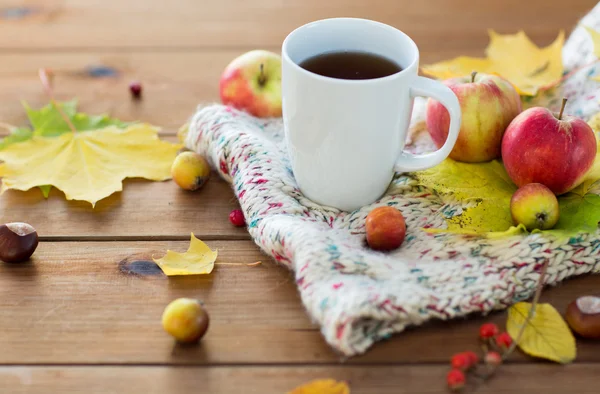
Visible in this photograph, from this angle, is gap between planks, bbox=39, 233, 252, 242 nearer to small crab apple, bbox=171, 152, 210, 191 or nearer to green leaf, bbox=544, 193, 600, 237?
small crab apple, bbox=171, 152, 210, 191

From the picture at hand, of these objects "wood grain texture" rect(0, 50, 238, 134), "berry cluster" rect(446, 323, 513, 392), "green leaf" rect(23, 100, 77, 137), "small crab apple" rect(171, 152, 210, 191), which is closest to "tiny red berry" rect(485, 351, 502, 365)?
"berry cluster" rect(446, 323, 513, 392)

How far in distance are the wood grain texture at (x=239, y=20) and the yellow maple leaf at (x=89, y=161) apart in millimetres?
302

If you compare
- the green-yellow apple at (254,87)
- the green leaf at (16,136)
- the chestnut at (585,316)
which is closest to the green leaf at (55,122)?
the green leaf at (16,136)

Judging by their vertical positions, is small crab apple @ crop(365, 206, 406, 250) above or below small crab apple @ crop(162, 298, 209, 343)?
above

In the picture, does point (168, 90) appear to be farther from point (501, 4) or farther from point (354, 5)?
point (501, 4)

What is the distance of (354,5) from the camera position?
1313 mm

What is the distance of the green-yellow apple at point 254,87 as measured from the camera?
971 millimetres

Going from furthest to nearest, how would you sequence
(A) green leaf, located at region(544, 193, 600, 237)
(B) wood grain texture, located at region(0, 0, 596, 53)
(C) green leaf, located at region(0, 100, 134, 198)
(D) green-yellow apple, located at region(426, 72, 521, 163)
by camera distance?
(B) wood grain texture, located at region(0, 0, 596, 53), (C) green leaf, located at region(0, 100, 134, 198), (D) green-yellow apple, located at region(426, 72, 521, 163), (A) green leaf, located at region(544, 193, 600, 237)

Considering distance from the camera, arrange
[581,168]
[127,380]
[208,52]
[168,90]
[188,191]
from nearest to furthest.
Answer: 1. [127,380]
2. [581,168]
3. [188,191]
4. [168,90]
5. [208,52]

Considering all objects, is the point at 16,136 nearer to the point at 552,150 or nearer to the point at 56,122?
the point at 56,122

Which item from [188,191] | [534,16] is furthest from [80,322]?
[534,16]

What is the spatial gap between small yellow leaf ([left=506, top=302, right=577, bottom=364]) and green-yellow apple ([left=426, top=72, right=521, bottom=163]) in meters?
0.23

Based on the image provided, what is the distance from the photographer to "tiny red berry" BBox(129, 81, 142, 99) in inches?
41.0

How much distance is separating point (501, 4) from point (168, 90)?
2.16 feet
